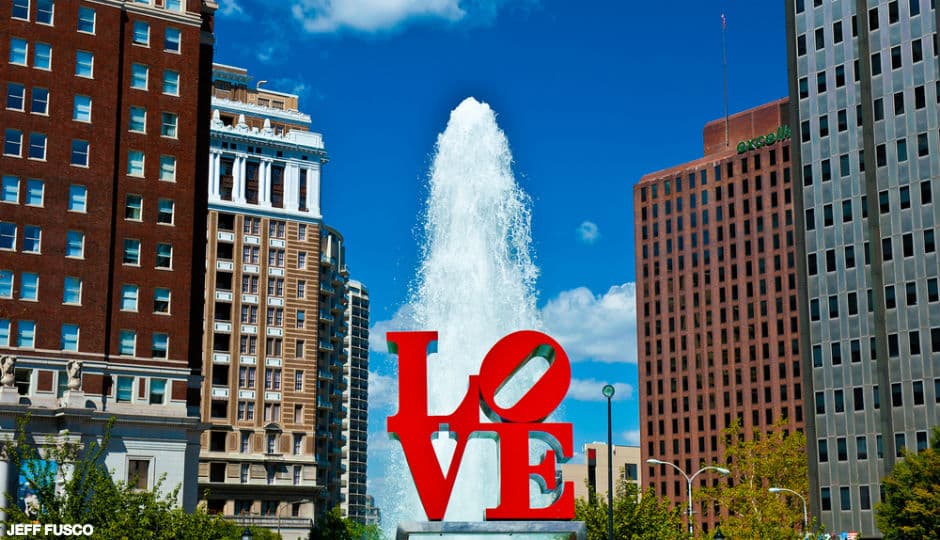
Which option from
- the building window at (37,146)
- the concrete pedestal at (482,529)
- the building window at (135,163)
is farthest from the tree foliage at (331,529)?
the concrete pedestal at (482,529)

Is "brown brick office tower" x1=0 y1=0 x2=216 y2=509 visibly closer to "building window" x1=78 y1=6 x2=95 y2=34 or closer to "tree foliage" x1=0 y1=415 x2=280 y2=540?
"building window" x1=78 y1=6 x2=95 y2=34

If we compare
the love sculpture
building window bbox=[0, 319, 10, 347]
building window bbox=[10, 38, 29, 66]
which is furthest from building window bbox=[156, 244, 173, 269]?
the love sculpture

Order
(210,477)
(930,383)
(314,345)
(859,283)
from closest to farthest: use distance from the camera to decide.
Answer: (930,383) → (859,283) → (210,477) → (314,345)

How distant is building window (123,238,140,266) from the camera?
79.2 meters

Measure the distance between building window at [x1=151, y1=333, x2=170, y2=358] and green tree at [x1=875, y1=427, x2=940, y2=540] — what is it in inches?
1818

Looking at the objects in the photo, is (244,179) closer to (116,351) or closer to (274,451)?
(274,451)

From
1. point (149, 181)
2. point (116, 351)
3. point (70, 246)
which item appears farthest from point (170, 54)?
point (116, 351)

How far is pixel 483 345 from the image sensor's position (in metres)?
55.1

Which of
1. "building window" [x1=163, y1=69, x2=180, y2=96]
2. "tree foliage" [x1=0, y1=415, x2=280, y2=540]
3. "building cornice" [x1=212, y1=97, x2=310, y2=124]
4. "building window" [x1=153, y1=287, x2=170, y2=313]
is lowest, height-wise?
"tree foliage" [x1=0, y1=415, x2=280, y2=540]

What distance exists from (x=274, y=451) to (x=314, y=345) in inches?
493

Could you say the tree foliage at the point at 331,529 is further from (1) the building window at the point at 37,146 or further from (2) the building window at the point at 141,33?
(2) the building window at the point at 141,33

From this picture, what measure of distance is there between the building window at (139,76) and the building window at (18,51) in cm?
680

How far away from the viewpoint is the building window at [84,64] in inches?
3125

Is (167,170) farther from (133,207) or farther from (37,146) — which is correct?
(37,146)
